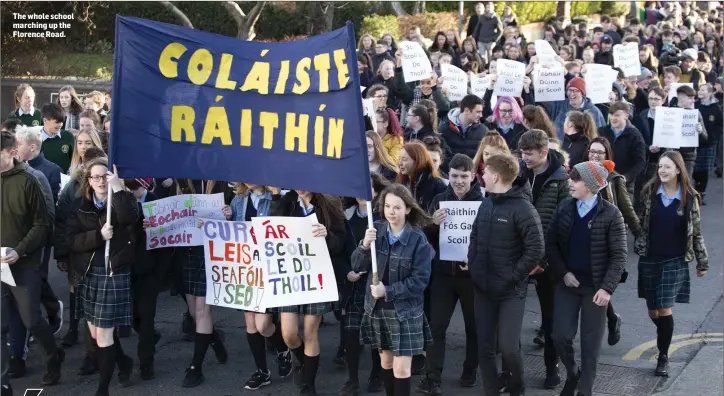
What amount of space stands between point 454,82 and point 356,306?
7.57m

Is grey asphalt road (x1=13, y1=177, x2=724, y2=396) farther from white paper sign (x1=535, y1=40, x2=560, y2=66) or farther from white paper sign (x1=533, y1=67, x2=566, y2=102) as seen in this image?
white paper sign (x1=535, y1=40, x2=560, y2=66)

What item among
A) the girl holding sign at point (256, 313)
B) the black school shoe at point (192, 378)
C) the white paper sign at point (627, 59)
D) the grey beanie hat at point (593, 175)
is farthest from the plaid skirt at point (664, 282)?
the white paper sign at point (627, 59)

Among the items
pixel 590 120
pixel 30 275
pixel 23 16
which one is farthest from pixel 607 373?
pixel 23 16

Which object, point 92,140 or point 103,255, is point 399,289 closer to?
point 103,255

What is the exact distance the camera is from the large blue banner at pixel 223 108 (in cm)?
685

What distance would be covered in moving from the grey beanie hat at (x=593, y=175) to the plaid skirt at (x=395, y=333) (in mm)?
1543

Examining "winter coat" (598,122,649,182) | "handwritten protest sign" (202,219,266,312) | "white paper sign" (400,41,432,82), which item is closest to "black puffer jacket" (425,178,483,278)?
"handwritten protest sign" (202,219,266,312)

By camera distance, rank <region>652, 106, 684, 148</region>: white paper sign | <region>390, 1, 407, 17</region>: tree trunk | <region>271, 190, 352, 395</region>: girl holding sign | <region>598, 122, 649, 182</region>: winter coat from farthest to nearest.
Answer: <region>390, 1, 407, 17</region>: tree trunk → <region>652, 106, 684, 148</region>: white paper sign → <region>598, 122, 649, 182</region>: winter coat → <region>271, 190, 352, 395</region>: girl holding sign

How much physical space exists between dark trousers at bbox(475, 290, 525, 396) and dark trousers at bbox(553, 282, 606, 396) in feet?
1.05

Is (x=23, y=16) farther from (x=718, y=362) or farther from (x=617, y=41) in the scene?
(x=718, y=362)

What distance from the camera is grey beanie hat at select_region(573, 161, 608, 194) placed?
724 cm

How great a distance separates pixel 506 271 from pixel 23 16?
2021 cm

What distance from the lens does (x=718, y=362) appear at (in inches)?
328

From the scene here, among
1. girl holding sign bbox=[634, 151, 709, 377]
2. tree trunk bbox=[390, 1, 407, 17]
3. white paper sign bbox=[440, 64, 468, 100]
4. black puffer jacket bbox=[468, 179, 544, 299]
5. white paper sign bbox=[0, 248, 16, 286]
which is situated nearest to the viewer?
black puffer jacket bbox=[468, 179, 544, 299]
